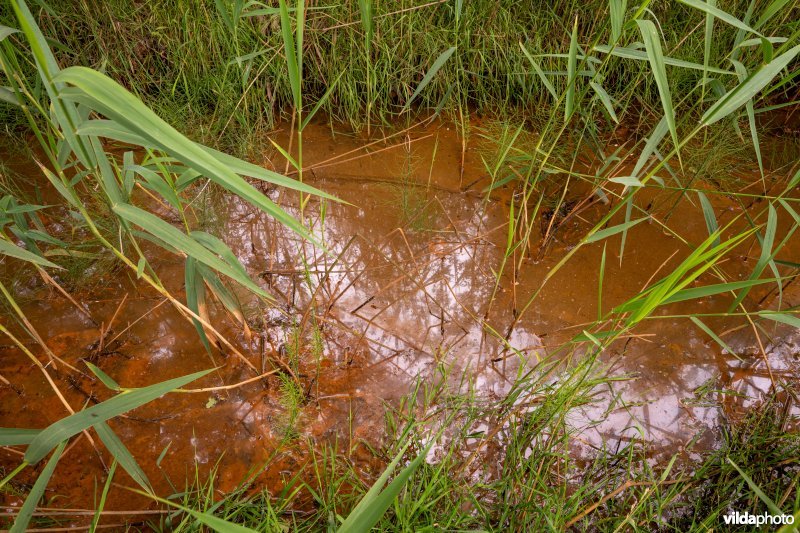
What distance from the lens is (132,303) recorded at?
52.6 inches

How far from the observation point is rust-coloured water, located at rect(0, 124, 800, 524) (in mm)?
1148

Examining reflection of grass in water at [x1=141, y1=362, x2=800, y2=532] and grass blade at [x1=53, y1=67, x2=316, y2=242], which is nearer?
grass blade at [x1=53, y1=67, x2=316, y2=242]

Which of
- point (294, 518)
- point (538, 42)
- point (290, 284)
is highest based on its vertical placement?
point (538, 42)

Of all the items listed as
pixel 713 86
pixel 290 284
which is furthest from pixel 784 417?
Result: pixel 290 284

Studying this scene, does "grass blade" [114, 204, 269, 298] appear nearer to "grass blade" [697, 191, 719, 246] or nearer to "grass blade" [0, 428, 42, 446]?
"grass blade" [0, 428, 42, 446]

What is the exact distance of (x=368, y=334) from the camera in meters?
1.34

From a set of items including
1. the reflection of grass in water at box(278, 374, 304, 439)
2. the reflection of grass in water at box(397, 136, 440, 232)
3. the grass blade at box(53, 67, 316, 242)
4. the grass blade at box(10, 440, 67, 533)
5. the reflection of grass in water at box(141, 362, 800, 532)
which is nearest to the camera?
the grass blade at box(53, 67, 316, 242)

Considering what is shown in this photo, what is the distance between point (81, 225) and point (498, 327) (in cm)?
118

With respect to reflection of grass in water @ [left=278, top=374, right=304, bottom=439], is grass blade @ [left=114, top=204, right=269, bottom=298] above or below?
above

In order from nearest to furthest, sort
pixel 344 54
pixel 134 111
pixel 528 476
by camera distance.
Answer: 1. pixel 134 111
2. pixel 528 476
3. pixel 344 54

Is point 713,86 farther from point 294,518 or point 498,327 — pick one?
point 294,518

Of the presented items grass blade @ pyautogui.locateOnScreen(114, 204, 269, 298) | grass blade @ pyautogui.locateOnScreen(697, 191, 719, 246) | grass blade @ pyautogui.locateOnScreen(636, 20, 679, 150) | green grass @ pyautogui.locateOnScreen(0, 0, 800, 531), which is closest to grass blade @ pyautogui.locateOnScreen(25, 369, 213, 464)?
green grass @ pyautogui.locateOnScreen(0, 0, 800, 531)

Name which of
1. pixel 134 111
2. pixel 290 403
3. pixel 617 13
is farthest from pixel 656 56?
pixel 290 403

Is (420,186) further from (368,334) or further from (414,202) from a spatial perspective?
(368,334)
